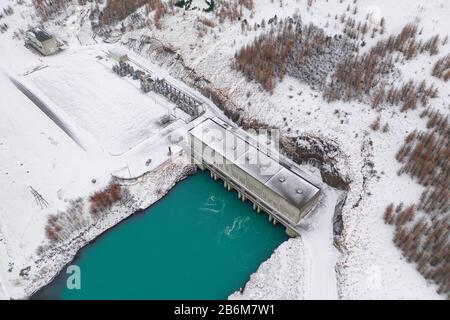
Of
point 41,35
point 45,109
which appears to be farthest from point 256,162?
point 41,35

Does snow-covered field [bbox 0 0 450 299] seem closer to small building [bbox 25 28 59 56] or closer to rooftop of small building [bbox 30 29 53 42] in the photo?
small building [bbox 25 28 59 56]

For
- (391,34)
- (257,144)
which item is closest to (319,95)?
(257,144)

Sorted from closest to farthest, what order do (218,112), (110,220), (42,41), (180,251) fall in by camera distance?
(180,251)
(110,220)
(218,112)
(42,41)

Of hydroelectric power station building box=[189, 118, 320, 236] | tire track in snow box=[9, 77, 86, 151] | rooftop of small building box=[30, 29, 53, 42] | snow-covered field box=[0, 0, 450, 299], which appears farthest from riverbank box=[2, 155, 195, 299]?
rooftop of small building box=[30, 29, 53, 42]

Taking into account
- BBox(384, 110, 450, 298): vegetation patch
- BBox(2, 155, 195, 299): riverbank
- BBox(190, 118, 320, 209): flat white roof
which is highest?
BBox(384, 110, 450, 298): vegetation patch

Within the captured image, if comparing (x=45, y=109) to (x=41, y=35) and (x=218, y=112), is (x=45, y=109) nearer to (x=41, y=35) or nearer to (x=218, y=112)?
(x=41, y=35)
